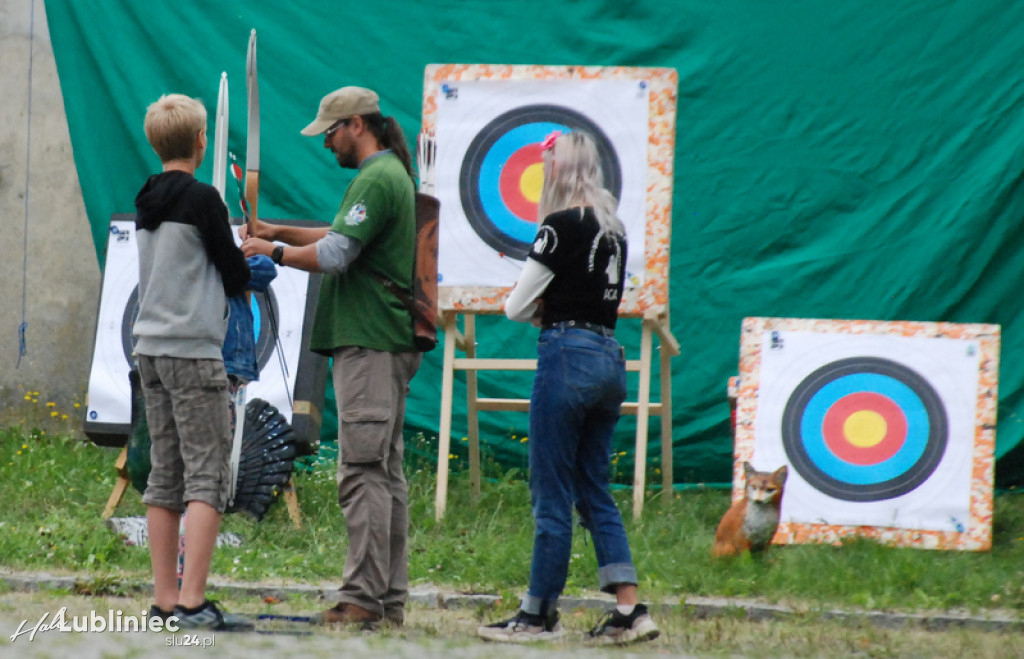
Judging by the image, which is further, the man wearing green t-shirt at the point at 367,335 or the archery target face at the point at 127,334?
the archery target face at the point at 127,334

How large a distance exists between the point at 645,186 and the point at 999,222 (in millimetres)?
1683

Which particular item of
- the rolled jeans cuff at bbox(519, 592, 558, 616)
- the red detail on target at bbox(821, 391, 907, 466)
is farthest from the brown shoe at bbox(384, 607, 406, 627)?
the red detail on target at bbox(821, 391, 907, 466)

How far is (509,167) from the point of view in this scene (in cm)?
522

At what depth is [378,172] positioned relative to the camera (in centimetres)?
350

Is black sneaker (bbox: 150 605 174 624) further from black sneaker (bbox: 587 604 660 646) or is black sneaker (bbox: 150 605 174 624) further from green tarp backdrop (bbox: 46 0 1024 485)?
green tarp backdrop (bbox: 46 0 1024 485)

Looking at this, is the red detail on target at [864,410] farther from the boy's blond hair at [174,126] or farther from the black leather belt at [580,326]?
the boy's blond hair at [174,126]

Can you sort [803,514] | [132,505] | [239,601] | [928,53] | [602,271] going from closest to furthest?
[602,271], [239,601], [803,514], [132,505], [928,53]

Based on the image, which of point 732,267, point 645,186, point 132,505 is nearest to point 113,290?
point 132,505

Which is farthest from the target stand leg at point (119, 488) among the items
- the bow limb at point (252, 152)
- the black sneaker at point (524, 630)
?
the black sneaker at point (524, 630)

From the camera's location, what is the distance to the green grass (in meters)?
4.27

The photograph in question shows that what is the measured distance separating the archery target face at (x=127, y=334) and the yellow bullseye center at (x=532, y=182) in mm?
1073

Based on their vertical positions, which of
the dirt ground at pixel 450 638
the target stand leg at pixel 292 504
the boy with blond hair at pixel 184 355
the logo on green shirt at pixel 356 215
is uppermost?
the logo on green shirt at pixel 356 215

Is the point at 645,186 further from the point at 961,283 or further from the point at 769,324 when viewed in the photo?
the point at 961,283

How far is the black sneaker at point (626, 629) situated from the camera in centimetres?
332
